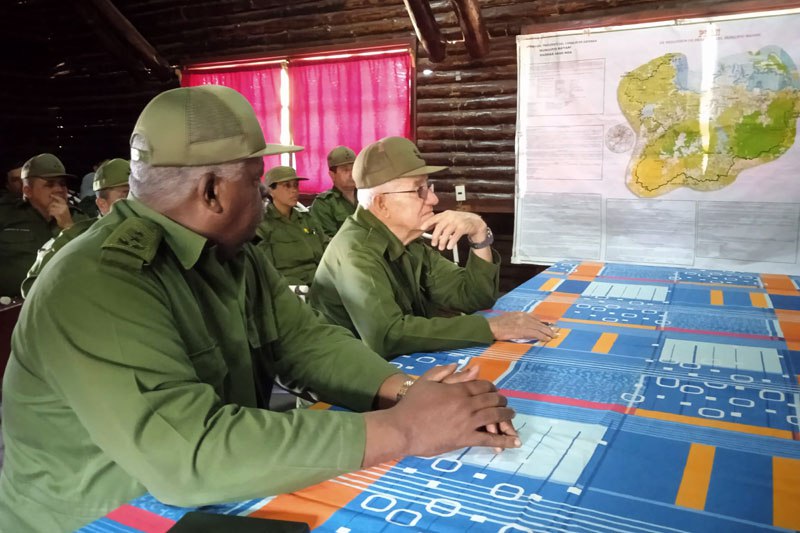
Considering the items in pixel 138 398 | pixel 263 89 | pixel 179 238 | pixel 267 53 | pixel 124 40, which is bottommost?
pixel 138 398

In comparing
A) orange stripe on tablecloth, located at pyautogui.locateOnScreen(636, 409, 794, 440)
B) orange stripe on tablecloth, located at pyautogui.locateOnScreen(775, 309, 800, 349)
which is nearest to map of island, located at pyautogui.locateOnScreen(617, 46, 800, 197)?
orange stripe on tablecloth, located at pyautogui.locateOnScreen(775, 309, 800, 349)

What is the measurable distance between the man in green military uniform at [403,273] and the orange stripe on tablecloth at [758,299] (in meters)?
1.10

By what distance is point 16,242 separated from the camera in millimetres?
4613

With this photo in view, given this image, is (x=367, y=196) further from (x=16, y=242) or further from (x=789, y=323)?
(x=16, y=242)

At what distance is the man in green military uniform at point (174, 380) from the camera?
0.97 m

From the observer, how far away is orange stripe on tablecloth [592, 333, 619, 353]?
1.87 m

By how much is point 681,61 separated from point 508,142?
1459 millimetres

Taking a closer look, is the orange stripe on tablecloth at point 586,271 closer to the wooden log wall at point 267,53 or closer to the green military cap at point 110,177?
the wooden log wall at point 267,53

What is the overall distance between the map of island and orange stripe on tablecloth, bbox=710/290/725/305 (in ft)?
6.24

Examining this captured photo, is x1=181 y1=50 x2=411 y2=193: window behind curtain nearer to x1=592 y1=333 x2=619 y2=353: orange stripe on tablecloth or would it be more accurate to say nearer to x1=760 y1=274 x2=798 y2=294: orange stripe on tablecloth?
x1=760 y1=274 x2=798 y2=294: orange stripe on tablecloth

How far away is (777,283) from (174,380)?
3088mm

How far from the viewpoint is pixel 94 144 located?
7.14 metres

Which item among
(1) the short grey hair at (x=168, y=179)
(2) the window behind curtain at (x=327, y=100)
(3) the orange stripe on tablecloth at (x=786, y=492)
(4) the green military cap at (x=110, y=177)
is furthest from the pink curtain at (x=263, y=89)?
(3) the orange stripe on tablecloth at (x=786, y=492)

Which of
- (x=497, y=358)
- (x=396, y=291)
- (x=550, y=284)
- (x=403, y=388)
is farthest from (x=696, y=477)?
(x=550, y=284)
